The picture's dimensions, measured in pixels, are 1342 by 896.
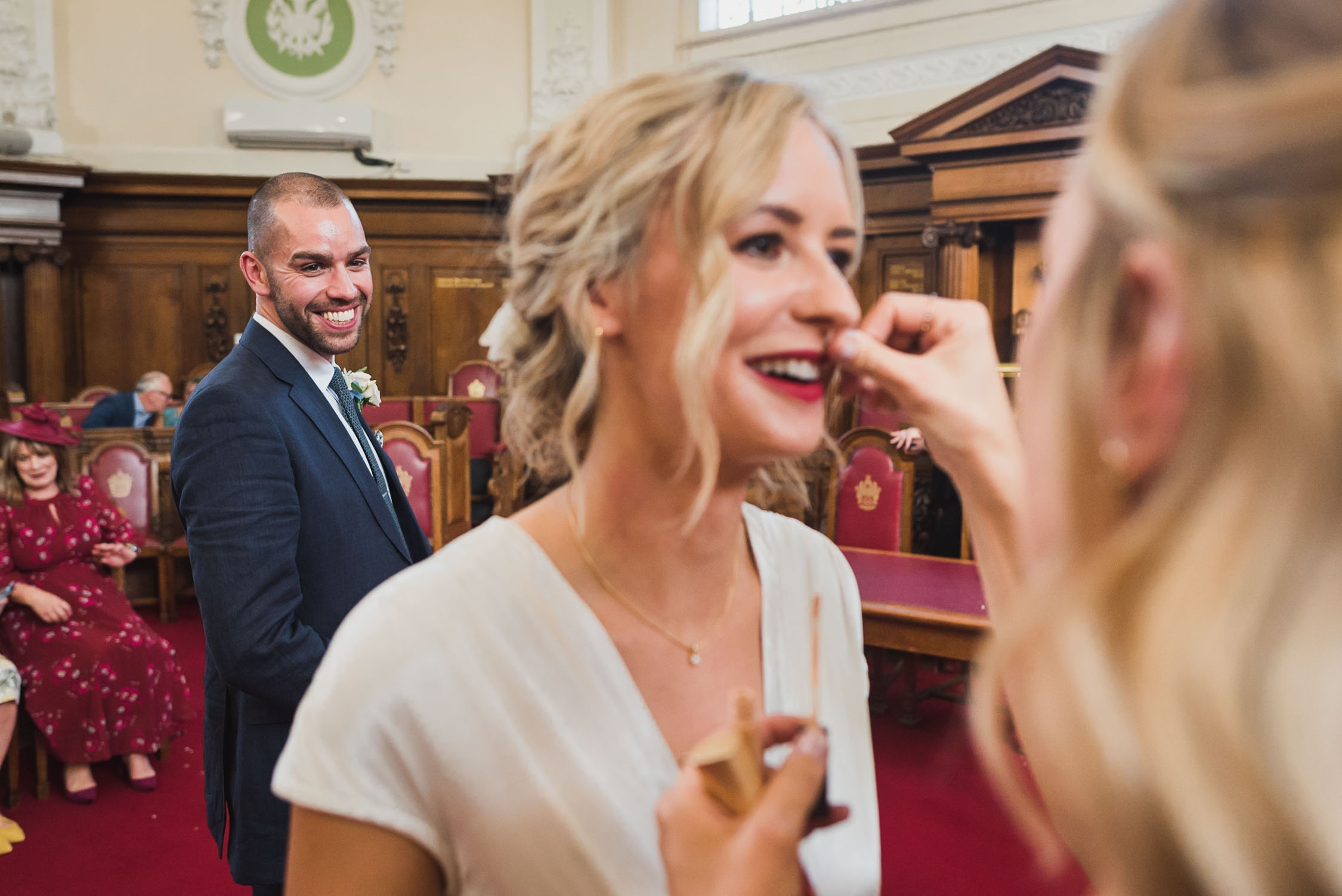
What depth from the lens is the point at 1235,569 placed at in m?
0.50

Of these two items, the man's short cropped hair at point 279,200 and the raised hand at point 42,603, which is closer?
the man's short cropped hair at point 279,200

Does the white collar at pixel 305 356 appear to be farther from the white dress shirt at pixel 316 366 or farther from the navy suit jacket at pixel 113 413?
the navy suit jacket at pixel 113 413

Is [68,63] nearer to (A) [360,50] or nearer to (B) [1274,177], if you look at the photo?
(A) [360,50]

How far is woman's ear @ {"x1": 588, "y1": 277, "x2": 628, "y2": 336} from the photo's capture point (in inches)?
42.1

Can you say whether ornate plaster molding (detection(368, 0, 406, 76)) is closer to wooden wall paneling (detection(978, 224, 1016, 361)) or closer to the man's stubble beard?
wooden wall paneling (detection(978, 224, 1016, 361))

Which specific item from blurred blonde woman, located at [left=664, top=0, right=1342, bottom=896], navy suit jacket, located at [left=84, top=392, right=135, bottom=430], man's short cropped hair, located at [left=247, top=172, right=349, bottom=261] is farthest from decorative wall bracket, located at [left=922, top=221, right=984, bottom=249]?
blurred blonde woman, located at [left=664, top=0, right=1342, bottom=896]

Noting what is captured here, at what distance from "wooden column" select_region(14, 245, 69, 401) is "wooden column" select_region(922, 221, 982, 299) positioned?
7.50m

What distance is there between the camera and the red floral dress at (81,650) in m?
3.67

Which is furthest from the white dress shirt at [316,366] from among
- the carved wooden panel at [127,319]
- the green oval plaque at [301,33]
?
the green oval plaque at [301,33]

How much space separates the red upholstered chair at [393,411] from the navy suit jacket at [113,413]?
5.22 ft

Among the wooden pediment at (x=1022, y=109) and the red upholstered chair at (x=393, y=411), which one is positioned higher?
the wooden pediment at (x=1022, y=109)

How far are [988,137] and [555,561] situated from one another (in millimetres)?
6230

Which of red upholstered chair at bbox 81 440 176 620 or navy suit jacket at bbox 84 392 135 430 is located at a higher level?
navy suit jacket at bbox 84 392 135 430

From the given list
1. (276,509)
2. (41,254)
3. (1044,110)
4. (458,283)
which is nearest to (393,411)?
(458,283)
